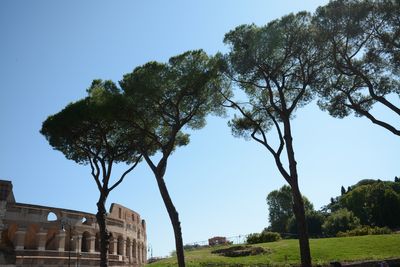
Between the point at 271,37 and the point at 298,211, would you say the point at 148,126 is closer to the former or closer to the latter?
the point at 271,37

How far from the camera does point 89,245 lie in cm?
2848

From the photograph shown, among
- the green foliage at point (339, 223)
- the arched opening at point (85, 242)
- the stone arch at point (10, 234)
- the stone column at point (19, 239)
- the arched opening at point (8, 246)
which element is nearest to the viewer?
the arched opening at point (8, 246)

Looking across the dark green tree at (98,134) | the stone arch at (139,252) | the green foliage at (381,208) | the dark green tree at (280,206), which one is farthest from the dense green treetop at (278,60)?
the dark green tree at (280,206)

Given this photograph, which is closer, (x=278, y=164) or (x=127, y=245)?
(x=278, y=164)

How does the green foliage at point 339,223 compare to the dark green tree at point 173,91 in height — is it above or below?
below

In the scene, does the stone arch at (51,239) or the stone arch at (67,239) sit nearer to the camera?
the stone arch at (51,239)

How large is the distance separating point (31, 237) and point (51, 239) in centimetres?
171

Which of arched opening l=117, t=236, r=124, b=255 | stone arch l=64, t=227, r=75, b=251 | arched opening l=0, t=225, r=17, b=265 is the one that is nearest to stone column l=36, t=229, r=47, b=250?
arched opening l=0, t=225, r=17, b=265

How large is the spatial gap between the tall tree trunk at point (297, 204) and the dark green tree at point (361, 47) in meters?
3.18

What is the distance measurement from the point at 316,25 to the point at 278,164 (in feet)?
18.2

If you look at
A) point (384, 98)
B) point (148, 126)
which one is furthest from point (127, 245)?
point (384, 98)

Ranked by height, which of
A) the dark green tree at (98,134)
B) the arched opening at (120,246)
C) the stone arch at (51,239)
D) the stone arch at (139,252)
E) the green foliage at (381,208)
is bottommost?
the stone arch at (139,252)

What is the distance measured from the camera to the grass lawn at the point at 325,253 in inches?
767

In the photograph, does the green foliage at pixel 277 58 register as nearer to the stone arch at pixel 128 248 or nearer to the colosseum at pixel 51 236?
the colosseum at pixel 51 236
